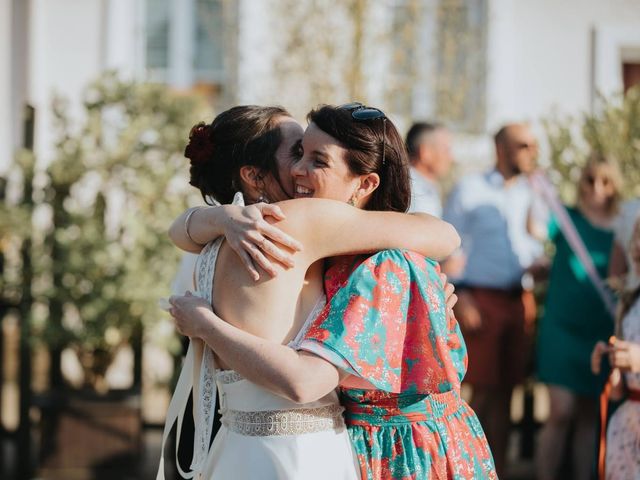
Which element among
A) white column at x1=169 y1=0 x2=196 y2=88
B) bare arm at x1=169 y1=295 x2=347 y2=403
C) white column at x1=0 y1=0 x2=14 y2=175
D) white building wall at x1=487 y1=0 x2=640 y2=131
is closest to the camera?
bare arm at x1=169 y1=295 x2=347 y2=403

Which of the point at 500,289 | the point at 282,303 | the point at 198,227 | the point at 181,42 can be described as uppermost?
the point at 181,42

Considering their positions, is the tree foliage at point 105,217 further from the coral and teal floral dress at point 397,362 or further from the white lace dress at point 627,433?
the coral and teal floral dress at point 397,362

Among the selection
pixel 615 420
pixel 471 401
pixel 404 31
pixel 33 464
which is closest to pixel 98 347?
pixel 33 464

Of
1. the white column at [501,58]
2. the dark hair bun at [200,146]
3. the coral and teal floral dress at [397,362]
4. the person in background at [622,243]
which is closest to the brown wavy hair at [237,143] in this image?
the dark hair bun at [200,146]

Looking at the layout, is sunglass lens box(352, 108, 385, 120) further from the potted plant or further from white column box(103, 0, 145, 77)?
white column box(103, 0, 145, 77)

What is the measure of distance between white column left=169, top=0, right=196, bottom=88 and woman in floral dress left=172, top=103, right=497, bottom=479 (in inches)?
326

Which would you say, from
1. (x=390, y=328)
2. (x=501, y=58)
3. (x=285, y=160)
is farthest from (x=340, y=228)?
(x=501, y=58)

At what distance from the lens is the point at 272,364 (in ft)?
7.60

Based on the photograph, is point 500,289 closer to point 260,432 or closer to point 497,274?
point 497,274

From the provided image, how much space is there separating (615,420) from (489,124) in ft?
20.2

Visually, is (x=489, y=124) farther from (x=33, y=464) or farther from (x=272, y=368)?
(x=272, y=368)

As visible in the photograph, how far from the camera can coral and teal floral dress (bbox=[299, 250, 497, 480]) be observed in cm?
237

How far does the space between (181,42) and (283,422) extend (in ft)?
28.3

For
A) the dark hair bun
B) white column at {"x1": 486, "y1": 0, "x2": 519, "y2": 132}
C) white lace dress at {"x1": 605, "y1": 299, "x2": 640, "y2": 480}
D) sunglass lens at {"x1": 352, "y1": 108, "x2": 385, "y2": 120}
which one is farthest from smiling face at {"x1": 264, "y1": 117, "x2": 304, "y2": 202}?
white column at {"x1": 486, "y1": 0, "x2": 519, "y2": 132}
